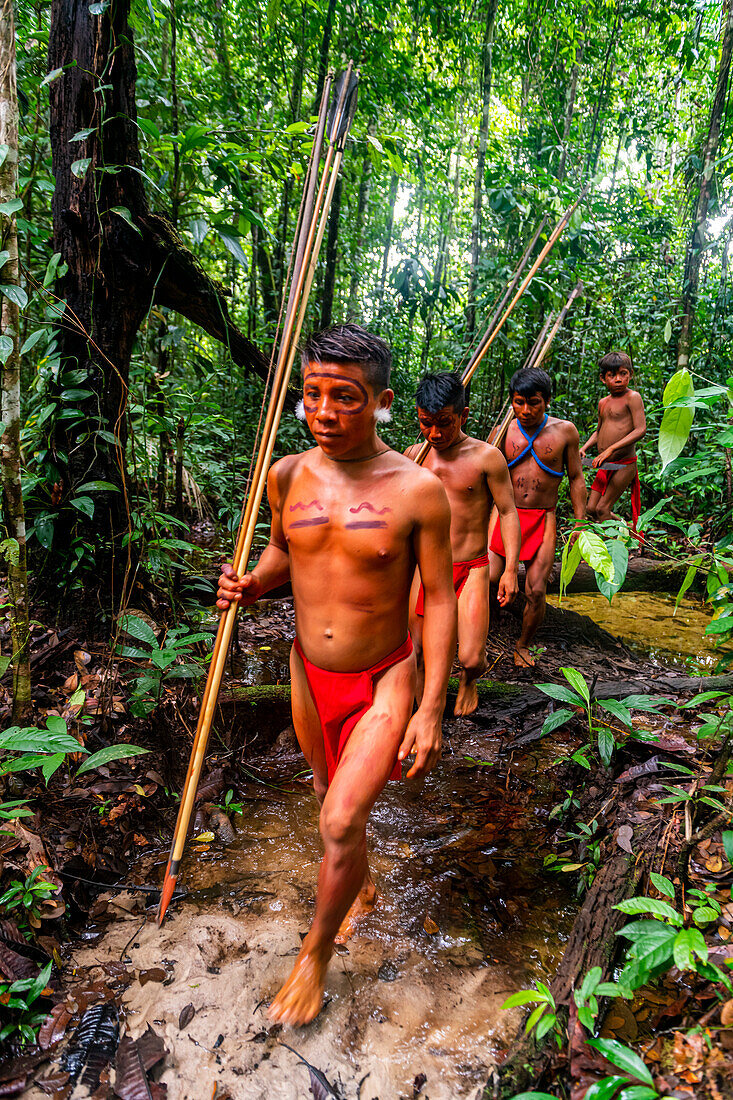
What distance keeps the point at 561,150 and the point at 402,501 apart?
7138 mm

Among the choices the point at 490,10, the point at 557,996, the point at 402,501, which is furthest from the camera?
the point at 490,10

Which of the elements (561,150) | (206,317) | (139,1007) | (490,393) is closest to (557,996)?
(139,1007)

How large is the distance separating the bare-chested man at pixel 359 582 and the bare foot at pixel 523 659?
260 cm

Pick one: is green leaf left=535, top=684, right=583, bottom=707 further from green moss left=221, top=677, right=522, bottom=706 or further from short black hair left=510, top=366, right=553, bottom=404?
→ short black hair left=510, top=366, right=553, bottom=404

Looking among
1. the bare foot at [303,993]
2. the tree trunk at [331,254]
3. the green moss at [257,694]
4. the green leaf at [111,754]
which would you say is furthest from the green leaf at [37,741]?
the tree trunk at [331,254]

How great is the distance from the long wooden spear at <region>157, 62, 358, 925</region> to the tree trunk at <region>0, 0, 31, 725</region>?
0.76 meters

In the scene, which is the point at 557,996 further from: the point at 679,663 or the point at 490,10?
the point at 490,10

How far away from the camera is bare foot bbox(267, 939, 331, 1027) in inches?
66.7

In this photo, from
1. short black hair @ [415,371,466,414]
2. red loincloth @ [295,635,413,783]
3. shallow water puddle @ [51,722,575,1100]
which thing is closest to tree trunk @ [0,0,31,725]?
shallow water puddle @ [51,722,575,1100]

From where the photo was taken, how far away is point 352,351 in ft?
5.93

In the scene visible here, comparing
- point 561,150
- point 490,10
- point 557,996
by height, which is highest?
point 490,10

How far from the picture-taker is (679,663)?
15.1ft

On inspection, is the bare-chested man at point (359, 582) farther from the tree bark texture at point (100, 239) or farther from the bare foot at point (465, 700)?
the bare foot at point (465, 700)

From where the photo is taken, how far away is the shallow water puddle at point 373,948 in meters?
1.62
